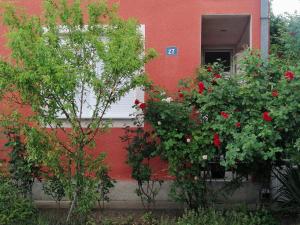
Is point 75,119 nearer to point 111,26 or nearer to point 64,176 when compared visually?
point 64,176

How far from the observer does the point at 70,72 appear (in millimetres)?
7188

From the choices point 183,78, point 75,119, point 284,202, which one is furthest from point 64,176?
point 284,202

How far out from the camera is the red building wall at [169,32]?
32.6 feet

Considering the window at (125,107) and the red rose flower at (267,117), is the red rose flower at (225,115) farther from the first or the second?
the window at (125,107)

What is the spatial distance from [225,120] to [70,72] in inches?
92.4

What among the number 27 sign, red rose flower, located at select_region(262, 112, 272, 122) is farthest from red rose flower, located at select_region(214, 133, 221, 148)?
the number 27 sign

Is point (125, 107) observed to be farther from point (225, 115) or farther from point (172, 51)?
point (225, 115)

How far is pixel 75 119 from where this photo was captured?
7.73 meters

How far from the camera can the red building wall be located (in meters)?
9.93

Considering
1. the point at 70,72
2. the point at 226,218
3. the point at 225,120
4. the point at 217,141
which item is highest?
the point at 70,72

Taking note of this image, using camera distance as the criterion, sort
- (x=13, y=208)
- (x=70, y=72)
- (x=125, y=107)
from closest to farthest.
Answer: (x=70, y=72) < (x=13, y=208) < (x=125, y=107)

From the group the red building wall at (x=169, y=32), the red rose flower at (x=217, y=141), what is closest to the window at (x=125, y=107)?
the red building wall at (x=169, y=32)

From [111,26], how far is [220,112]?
208cm

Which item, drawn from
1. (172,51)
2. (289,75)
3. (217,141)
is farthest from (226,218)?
(172,51)
